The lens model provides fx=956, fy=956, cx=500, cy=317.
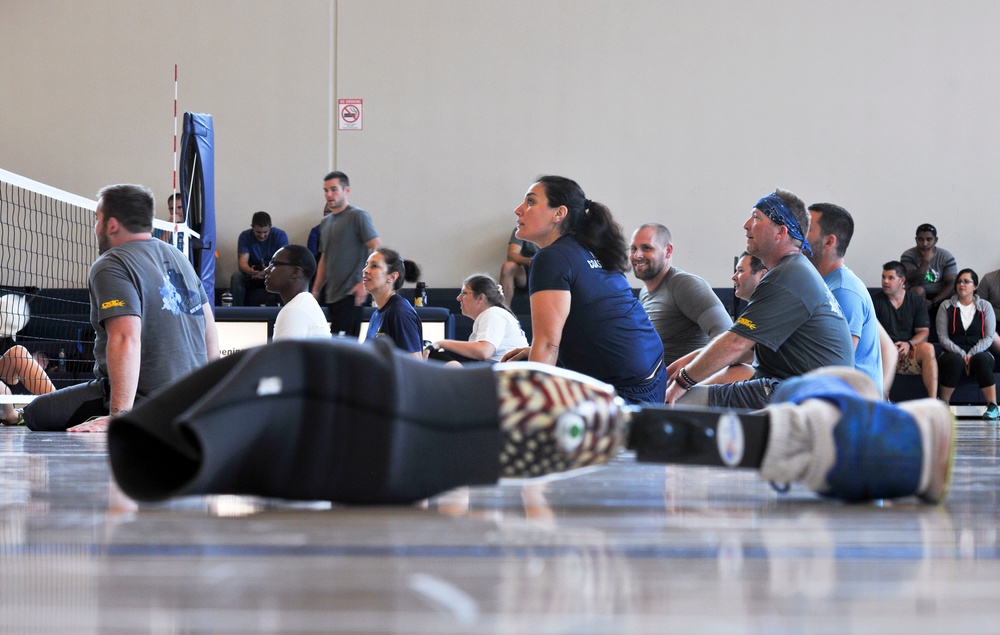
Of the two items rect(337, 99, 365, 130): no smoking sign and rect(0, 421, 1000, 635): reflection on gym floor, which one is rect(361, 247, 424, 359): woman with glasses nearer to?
rect(0, 421, 1000, 635): reflection on gym floor

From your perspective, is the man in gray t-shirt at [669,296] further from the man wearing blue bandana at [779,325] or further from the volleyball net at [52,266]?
the volleyball net at [52,266]

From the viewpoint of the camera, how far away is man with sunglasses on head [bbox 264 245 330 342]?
4652mm

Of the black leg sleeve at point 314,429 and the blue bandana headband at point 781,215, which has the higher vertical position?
the blue bandana headband at point 781,215

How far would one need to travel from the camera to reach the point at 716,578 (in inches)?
24.3

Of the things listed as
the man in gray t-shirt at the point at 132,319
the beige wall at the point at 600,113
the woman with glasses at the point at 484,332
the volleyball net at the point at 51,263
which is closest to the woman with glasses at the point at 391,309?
the woman with glasses at the point at 484,332


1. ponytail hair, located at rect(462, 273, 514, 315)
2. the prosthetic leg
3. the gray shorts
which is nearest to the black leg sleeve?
the prosthetic leg

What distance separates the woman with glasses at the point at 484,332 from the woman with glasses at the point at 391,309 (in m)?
0.26

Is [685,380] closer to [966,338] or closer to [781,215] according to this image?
[781,215]

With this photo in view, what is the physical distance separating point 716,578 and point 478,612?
181 millimetres

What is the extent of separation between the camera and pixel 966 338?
7.67m

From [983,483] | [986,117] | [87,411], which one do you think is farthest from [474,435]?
[986,117]

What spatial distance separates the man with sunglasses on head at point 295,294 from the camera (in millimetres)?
4652

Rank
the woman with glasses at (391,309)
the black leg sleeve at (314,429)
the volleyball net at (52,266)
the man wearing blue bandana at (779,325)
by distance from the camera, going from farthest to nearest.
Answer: the volleyball net at (52,266) → the woman with glasses at (391,309) → the man wearing blue bandana at (779,325) → the black leg sleeve at (314,429)

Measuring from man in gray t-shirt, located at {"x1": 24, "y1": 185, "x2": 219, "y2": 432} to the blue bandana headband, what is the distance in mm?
2026
